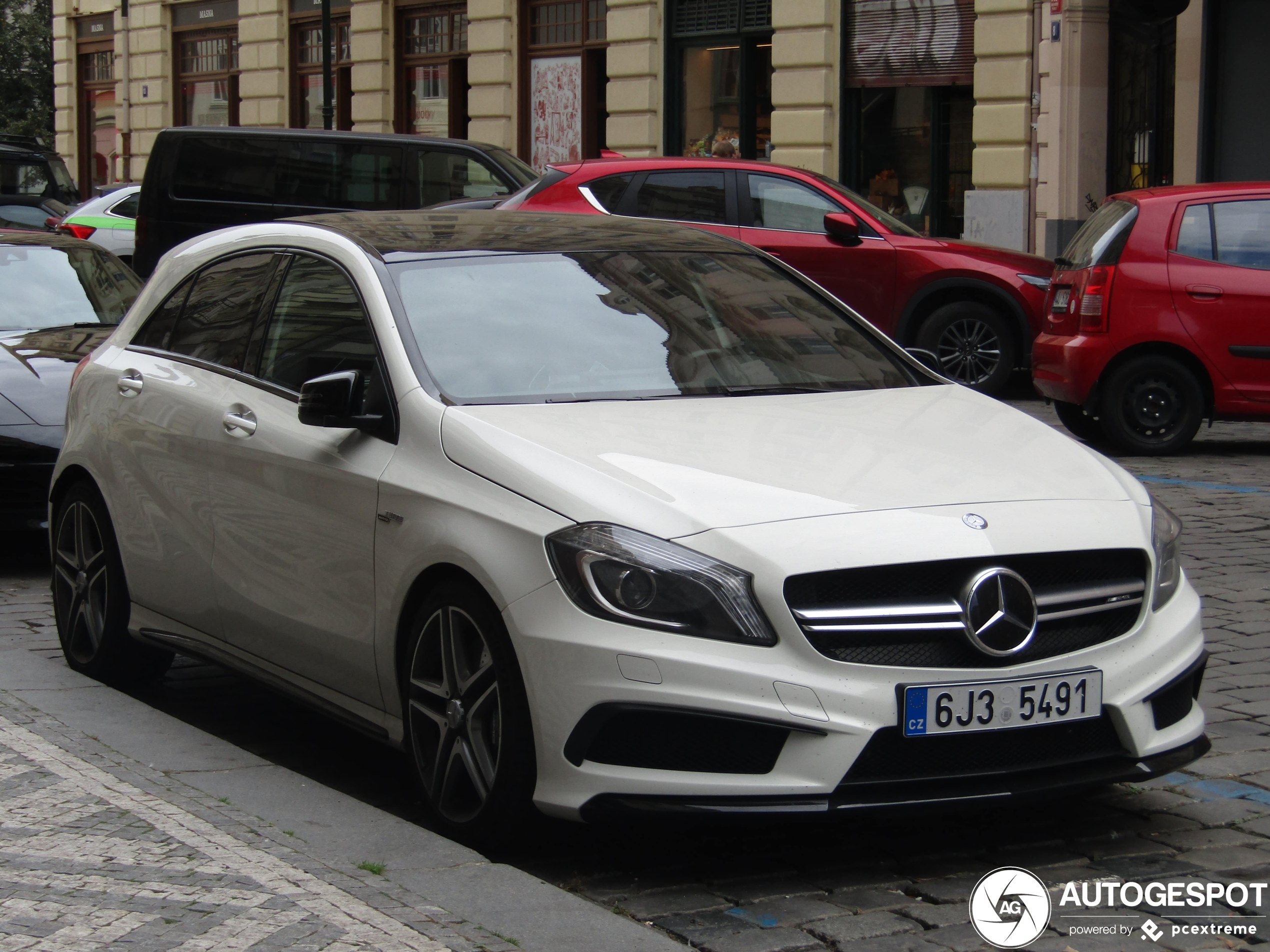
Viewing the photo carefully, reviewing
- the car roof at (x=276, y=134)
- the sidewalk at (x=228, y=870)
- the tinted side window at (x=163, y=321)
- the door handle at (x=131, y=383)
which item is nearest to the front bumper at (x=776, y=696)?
the sidewalk at (x=228, y=870)

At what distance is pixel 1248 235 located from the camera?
11.5 metres

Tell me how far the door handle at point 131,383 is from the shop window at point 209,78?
2953 centimetres

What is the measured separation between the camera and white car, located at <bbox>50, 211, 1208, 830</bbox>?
3920 mm

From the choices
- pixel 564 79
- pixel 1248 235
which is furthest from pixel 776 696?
pixel 564 79

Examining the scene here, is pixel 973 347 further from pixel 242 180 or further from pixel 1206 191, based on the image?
pixel 242 180

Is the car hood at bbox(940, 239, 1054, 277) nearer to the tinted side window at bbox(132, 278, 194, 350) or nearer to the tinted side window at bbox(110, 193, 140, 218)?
the tinted side window at bbox(132, 278, 194, 350)

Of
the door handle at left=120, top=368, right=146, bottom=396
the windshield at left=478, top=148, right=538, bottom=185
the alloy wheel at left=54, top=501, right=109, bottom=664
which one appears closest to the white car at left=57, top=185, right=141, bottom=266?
the windshield at left=478, top=148, right=538, bottom=185

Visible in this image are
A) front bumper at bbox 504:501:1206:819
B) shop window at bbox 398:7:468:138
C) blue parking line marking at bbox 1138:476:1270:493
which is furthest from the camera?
shop window at bbox 398:7:468:138

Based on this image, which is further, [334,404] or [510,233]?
[510,233]

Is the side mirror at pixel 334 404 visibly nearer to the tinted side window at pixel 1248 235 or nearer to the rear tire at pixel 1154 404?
the rear tire at pixel 1154 404

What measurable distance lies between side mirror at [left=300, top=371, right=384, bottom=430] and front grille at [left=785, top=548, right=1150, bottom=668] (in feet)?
4.46

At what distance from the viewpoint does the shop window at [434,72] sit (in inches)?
1147

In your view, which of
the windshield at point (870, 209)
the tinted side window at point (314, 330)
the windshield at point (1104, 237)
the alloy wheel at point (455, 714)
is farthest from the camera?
the windshield at point (870, 209)

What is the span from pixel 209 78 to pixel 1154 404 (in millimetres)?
27532
